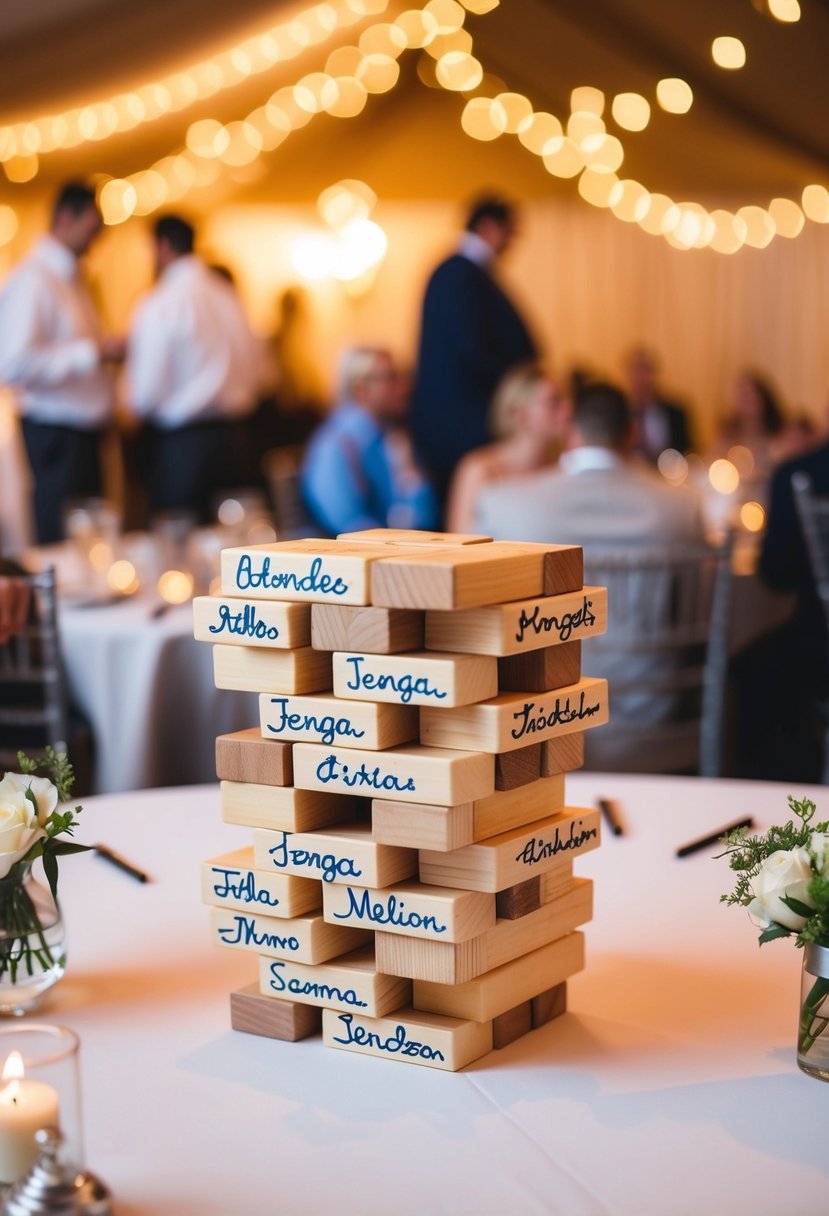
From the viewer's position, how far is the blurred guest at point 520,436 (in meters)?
4.27

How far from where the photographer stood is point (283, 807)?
3.37 feet

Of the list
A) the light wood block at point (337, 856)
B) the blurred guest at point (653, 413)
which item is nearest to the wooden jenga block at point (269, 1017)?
the light wood block at point (337, 856)

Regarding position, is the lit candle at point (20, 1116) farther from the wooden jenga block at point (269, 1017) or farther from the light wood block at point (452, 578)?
the light wood block at point (452, 578)

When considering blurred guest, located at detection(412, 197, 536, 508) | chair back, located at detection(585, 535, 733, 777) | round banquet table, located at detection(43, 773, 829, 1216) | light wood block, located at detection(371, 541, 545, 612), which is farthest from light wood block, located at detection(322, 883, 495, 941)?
blurred guest, located at detection(412, 197, 536, 508)

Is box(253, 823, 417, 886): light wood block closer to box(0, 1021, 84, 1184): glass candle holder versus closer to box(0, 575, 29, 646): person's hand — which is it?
box(0, 1021, 84, 1184): glass candle holder

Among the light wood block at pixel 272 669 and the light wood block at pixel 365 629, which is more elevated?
the light wood block at pixel 365 629

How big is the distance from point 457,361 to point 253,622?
449cm

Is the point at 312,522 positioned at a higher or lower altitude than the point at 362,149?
lower

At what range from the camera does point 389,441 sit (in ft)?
17.0

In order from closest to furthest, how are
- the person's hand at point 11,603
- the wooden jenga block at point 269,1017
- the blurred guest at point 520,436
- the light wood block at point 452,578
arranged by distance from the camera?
the light wood block at point 452,578
the wooden jenga block at point 269,1017
the person's hand at point 11,603
the blurred guest at point 520,436

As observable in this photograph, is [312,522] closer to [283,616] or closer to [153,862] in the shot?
[153,862]

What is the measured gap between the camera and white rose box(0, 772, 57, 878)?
3.43 feet

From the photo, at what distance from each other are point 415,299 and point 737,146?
3.45 metres

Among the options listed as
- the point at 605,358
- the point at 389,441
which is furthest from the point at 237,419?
the point at 605,358
